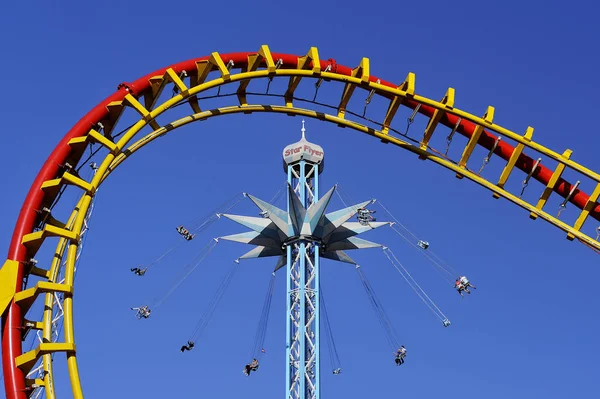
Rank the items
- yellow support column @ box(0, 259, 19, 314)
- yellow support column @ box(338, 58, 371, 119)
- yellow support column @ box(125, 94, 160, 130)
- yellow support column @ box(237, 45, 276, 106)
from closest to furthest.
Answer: yellow support column @ box(0, 259, 19, 314) → yellow support column @ box(125, 94, 160, 130) → yellow support column @ box(237, 45, 276, 106) → yellow support column @ box(338, 58, 371, 119)

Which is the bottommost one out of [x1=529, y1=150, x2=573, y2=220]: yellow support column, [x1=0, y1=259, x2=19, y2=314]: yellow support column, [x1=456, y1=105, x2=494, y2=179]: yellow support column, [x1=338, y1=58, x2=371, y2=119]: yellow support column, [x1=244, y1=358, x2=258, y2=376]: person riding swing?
[x1=0, y1=259, x2=19, y2=314]: yellow support column

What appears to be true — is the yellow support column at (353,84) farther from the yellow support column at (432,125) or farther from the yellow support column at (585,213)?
the yellow support column at (585,213)

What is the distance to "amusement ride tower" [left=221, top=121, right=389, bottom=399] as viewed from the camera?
49.6 metres

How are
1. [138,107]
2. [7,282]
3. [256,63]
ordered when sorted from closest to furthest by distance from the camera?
[7,282], [138,107], [256,63]

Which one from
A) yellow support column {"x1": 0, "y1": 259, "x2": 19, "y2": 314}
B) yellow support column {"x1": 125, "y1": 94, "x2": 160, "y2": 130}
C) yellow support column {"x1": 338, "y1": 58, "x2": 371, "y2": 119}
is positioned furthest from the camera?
yellow support column {"x1": 338, "y1": 58, "x2": 371, "y2": 119}

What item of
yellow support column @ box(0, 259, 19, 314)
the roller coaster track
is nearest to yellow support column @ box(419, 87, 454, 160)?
the roller coaster track

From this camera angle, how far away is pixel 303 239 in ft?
173

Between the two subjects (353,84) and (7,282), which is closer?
(7,282)

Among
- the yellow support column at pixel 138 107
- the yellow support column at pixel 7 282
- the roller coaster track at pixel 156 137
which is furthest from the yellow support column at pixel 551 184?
the yellow support column at pixel 7 282

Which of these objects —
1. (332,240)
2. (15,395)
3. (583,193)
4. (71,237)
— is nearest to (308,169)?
(332,240)

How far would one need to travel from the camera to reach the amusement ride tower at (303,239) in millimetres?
49625

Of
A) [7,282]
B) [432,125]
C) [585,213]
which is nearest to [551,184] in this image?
[585,213]

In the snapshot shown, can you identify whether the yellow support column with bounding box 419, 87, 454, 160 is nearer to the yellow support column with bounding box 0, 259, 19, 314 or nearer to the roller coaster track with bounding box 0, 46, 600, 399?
the roller coaster track with bounding box 0, 46, 600, 399

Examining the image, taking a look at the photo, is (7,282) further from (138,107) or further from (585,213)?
(585,213)
